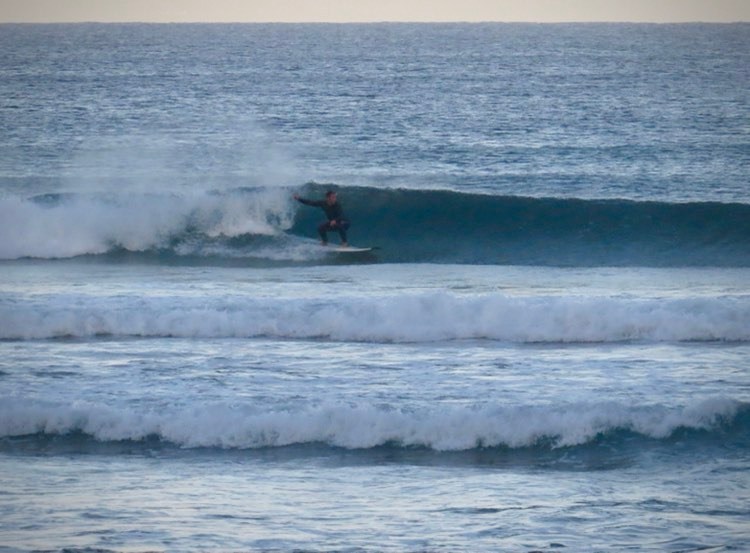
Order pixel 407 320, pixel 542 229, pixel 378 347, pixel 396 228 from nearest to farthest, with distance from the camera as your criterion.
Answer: pixel 378 347, pixel 407 320, pixel 542 229, pixel 396 228

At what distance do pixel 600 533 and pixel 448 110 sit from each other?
3706 centimetres

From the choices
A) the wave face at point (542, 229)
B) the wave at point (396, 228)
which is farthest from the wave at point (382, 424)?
the wave face at point (542, 229)

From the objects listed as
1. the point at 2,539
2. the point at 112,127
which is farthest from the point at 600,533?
the point at 112,127

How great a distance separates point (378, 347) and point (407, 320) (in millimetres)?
865

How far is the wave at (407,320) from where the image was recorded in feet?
43.4

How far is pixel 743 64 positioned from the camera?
6600 centimetres

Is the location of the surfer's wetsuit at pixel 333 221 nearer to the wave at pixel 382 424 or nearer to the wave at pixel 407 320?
the wave at pixel 407 320

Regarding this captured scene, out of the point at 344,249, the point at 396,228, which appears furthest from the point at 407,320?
the point at 396,228

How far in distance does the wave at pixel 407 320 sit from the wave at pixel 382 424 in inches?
125

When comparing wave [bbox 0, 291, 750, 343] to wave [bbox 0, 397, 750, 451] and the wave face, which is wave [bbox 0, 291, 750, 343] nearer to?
wave [bbox 0, 397, 750, 451]

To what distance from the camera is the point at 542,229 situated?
21672mm

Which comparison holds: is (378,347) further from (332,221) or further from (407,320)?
(332,221)

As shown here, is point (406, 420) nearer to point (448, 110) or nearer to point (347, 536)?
point (347, 536)

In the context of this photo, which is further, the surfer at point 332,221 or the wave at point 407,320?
the surfer at point 332,221
